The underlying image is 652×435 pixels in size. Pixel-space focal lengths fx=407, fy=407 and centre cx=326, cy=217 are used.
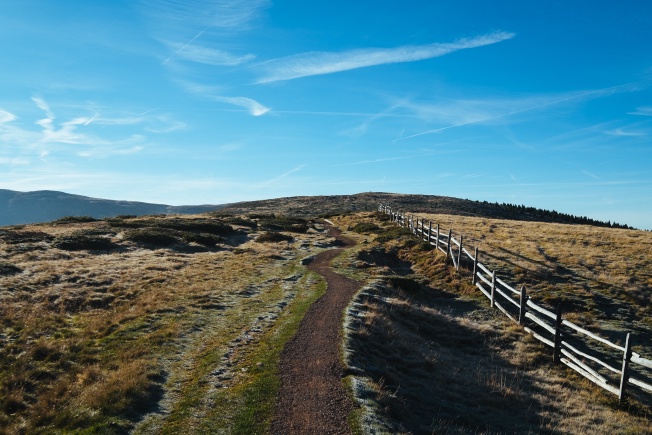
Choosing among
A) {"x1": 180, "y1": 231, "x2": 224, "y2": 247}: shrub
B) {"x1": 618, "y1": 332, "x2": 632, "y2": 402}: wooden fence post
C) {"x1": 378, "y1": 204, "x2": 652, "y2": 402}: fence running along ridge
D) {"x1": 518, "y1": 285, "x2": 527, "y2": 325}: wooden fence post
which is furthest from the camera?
{"x1": 180, "y1": 231, "x2": 224, "y2": 247}: shrub

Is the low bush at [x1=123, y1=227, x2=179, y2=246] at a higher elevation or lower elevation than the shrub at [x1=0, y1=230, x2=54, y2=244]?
higher

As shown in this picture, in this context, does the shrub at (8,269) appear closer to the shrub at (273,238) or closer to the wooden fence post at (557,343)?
the shrub at (273,238)

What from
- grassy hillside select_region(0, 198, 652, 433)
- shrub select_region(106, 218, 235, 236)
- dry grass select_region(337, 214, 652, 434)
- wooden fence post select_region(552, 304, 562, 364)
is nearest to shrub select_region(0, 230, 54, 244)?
grassy hillside select_region(0, 198, 652, 433)

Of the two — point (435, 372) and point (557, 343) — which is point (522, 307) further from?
point (435, 372)

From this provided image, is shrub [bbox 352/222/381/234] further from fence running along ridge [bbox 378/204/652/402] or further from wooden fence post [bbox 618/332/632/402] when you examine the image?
wooden fence post [bbox 618/332/632/402]

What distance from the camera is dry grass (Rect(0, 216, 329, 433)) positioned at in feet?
30.2

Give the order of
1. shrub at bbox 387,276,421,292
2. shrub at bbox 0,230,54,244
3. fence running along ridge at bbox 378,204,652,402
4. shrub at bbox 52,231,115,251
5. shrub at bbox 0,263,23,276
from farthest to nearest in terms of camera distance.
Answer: shrub at bbox 0,230,54,244 → shrub at bbox 52,231,115,251 → shrub at bbox 387,276,421,292 → shrub at bbox 0,263,23,276 → fence running along ridge at bbox 378,204,652,402

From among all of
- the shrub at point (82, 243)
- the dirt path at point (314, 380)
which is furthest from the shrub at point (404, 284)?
the shrub at point (82, 243)

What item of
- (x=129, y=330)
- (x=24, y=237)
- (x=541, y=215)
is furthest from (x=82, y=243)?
(x=541, y=215)

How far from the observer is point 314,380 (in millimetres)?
10688

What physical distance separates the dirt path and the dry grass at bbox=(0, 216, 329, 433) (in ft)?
2.90

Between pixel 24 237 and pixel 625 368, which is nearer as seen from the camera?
pixel 625 368

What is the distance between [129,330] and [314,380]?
7.80 meters

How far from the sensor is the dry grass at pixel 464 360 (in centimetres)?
1072
